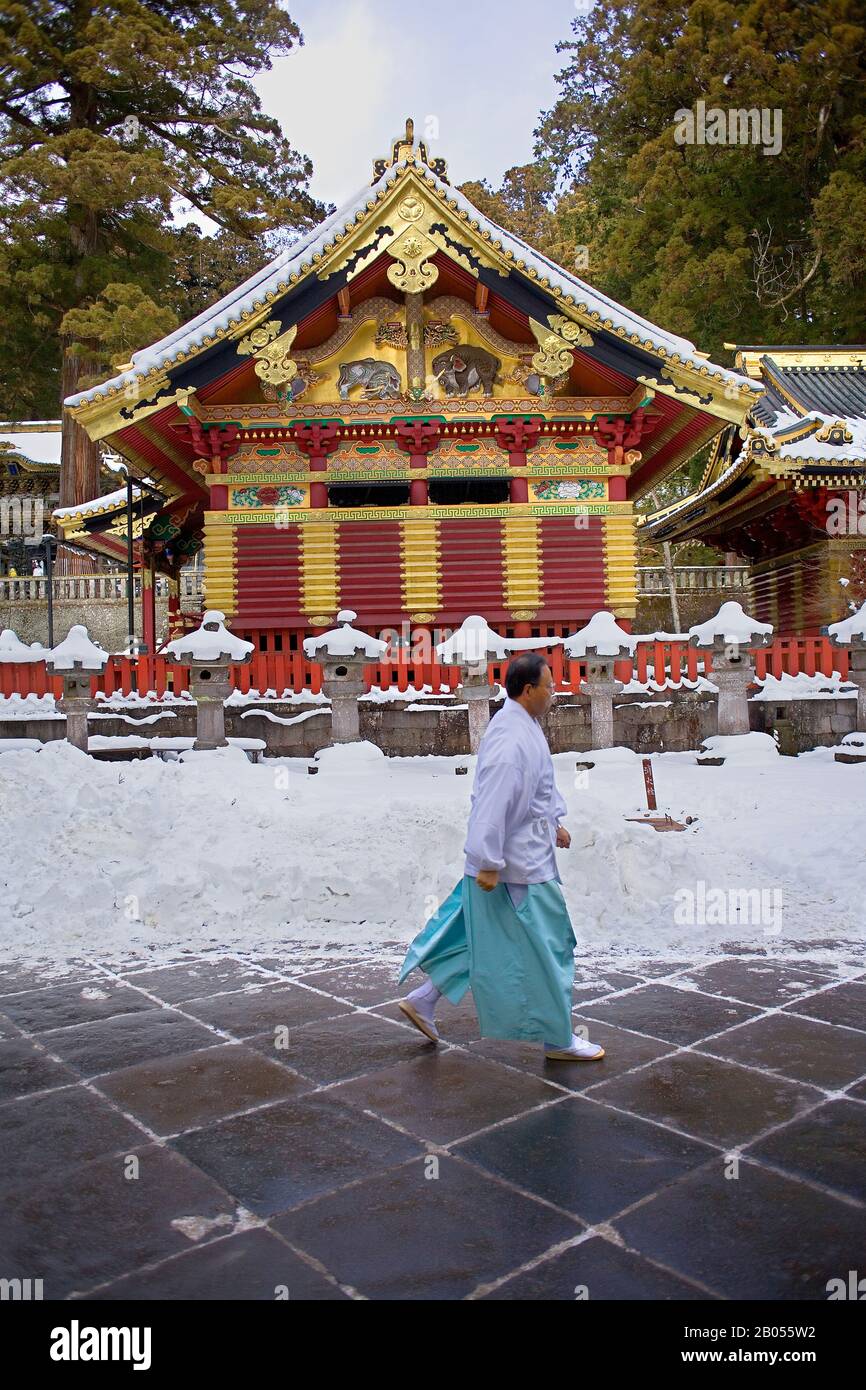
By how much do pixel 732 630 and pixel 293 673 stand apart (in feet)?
17.9

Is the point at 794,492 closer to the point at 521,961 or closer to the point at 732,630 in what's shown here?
the point at 732,630

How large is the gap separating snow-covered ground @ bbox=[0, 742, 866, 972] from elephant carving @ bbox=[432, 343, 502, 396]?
30.2 feet

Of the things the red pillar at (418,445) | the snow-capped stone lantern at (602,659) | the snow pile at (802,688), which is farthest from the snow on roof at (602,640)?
the red pillar at (418,445)

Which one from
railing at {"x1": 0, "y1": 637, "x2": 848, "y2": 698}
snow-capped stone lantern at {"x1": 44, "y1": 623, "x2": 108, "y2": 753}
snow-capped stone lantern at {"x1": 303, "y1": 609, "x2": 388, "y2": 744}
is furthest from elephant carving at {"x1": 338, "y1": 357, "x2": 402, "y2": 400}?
snow-capped stone lantern at {"x1": 44, "y1": 623, "x2": 108, "y2": 753}

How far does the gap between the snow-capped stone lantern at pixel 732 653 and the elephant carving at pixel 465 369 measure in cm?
596

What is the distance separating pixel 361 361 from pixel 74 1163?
1398 centimetres

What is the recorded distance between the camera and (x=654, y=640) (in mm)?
→ 12586

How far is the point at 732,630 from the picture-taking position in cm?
1159

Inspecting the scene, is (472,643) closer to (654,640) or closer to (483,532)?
(654,640)

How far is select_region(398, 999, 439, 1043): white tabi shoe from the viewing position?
170 inches

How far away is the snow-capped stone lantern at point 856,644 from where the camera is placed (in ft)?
37.8

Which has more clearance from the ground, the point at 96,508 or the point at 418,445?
the point at 418,445

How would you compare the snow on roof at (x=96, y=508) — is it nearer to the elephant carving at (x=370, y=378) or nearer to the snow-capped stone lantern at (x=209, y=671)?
the elephant carving at (x=370, y=378)

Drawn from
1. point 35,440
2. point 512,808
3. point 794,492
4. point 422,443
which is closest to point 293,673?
point 422,443
